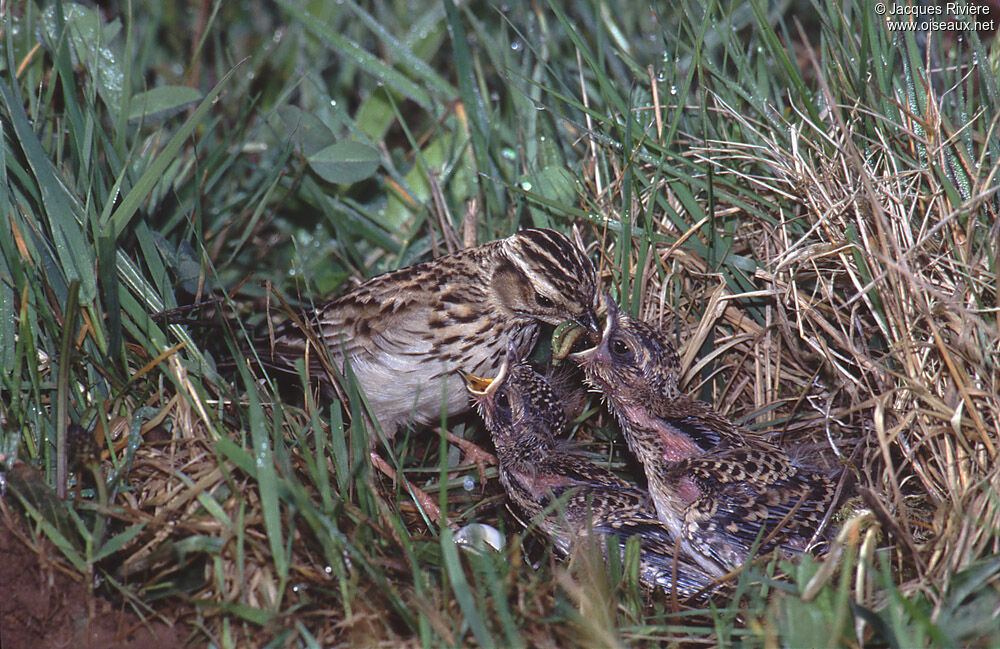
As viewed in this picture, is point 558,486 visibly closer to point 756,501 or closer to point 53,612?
point 756,501

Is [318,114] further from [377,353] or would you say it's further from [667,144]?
[667,144]

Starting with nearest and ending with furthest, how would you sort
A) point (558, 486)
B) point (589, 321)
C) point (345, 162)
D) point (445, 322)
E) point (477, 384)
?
point (558, 486) → point (589, 321) → point (477, 384) → point (445, 322) → point (345, 162)

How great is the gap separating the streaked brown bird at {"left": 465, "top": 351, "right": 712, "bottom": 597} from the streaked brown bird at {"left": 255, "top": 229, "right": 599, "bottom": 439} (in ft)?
0.63

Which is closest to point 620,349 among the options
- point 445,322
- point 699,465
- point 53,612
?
point 699,465

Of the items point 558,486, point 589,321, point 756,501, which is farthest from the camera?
point 589,321

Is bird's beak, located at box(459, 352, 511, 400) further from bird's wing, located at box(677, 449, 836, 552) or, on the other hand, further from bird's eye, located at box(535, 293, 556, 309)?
bird's wing, located at box(677, 449, 836, 552)

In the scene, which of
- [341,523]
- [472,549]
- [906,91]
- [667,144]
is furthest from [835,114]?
[341,523]

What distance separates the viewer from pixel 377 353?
17.2 ft

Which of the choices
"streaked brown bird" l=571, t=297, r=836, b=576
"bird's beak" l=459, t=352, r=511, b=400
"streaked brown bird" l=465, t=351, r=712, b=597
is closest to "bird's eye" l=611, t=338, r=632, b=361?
"streaked brown bird" l=571, t=297, r=836, b=576

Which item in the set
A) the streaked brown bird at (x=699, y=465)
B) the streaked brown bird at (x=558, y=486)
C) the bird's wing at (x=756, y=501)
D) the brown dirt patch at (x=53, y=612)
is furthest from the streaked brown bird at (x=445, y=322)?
the brown dirt patch at (x=53, y=612)

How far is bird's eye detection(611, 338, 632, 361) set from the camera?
4754 millimetres

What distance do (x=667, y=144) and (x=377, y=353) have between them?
2.05 meters

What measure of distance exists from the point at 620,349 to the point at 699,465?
765 mm

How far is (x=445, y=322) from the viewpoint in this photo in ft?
17.0
